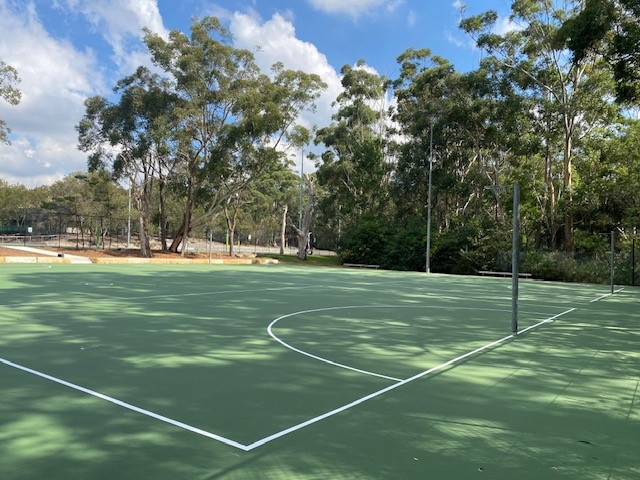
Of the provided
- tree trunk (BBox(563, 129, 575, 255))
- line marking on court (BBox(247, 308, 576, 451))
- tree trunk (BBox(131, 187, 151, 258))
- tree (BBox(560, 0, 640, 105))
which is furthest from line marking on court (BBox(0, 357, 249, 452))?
tree trunk (BBox(131, 187, 151, 258))

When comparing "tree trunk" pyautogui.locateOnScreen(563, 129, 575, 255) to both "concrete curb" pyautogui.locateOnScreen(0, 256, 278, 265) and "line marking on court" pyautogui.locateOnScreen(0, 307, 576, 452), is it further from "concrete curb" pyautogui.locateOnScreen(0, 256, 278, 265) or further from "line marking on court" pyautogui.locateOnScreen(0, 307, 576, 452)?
"line marking on court" pyautogui.locateOnScreen(0, 307, 576, 452)

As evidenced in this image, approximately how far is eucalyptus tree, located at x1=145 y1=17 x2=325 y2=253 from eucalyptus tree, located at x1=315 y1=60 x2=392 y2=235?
407 inches

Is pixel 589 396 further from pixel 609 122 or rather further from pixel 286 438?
pixel 609 122

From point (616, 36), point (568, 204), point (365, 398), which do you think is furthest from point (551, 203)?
point (365, 398)

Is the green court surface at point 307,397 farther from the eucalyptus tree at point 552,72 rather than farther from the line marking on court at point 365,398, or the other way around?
the eucalyptus tree at point 552,72

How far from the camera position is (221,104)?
34.0 m

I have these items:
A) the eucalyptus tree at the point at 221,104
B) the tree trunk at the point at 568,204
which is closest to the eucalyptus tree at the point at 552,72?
the tree trunk at the point at 568,204

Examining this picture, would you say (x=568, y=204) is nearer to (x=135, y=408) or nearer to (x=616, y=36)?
(x=616, y=36)

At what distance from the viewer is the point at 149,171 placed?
1395 inches

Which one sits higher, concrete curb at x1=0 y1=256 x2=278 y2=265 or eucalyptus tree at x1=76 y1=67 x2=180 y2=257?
eucalyptus tree at x1=76 y1=67 x2=180 y2=257

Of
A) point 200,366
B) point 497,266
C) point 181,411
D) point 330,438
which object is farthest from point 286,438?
point 497,266

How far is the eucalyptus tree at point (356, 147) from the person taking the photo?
144 feet

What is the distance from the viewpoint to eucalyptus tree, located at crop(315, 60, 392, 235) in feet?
144

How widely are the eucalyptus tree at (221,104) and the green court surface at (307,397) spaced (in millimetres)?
24528
